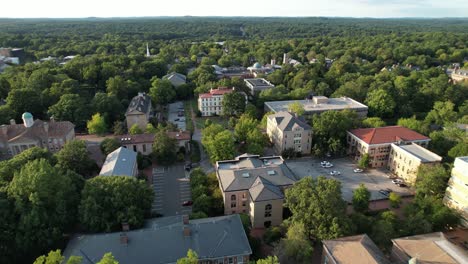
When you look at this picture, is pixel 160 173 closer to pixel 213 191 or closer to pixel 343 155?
pixel 213 191

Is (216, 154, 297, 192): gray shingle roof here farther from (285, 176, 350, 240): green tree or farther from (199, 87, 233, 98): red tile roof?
(199, 87, 233, 98): red tile roof

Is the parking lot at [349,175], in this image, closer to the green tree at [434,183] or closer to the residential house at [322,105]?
the green tree at [434,183]

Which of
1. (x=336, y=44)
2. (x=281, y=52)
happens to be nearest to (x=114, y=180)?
(x=281, y=52)

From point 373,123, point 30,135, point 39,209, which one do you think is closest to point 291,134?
point 373,123

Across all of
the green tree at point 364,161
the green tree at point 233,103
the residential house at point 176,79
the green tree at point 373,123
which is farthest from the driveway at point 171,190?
the residential house at point 176,79

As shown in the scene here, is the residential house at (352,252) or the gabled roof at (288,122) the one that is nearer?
the residential house at (352,252)

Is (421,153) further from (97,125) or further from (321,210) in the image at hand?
(97,125)

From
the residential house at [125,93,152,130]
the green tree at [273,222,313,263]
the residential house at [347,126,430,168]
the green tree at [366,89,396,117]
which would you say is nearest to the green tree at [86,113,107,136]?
the residential house at [125,93,152,130]
